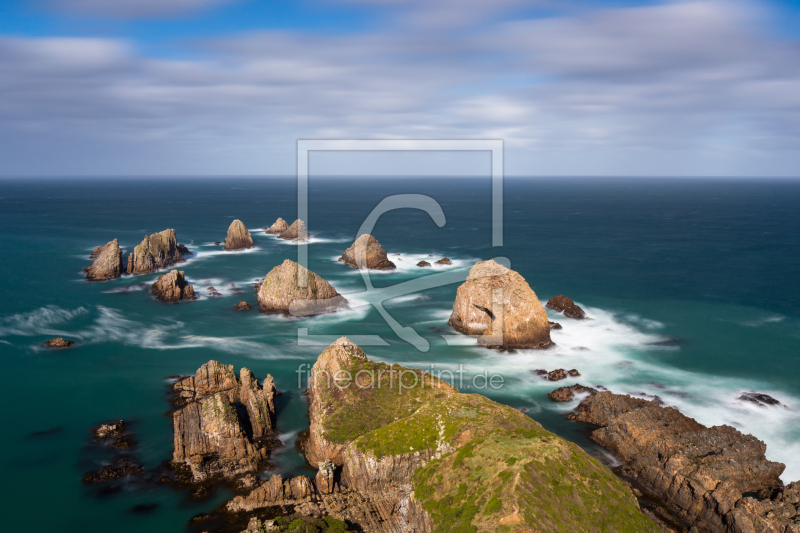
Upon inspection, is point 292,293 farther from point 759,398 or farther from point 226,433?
point 759,398

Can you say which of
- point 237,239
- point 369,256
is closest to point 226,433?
point 369,256

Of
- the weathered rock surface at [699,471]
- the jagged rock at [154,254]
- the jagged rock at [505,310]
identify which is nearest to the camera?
the weathered rock surface at [699,471]

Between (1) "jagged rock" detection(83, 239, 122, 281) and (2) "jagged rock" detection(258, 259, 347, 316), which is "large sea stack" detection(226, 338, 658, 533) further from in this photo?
(1) "jagged rock" detection(83, 239, 122, 281)

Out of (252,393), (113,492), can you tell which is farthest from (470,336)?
(113,492)

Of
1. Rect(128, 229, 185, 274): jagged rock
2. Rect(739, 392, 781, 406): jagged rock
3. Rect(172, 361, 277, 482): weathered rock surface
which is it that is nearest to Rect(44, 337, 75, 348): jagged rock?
Rect(172, 361, 277, 482): weathered rock surface

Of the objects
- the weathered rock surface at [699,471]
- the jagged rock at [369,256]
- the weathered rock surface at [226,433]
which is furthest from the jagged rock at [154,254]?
the weathered rock surface at [699,471]

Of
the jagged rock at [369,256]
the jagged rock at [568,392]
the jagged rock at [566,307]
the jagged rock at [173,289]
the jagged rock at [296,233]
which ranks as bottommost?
the jagged rock at [568,392]

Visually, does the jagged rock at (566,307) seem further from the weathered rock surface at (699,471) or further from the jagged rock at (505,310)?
the weathered rock surface at (699,471)
